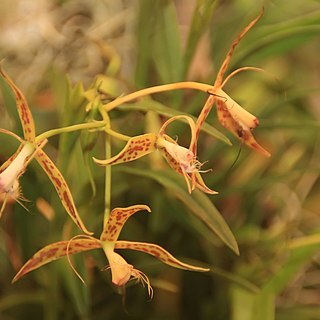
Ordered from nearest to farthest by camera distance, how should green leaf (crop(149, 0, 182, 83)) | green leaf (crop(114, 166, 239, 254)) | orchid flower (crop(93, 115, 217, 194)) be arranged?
orchid flower (crop(93, 115, 217, 194)), green leaf (crop(114, 166, 239, 254)), green leaf (crop(149, 0, 182, 83))

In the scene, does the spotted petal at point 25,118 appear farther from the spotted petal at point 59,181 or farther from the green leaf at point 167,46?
the green leaf at point 167,46

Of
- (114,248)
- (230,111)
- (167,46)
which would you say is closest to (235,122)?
(230,111)

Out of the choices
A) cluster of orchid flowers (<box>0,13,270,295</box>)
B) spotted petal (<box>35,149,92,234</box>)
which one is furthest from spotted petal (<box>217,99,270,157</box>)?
spotted petal (<box>35,149,92,234</box>)

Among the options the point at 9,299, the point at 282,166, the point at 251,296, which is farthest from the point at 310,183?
the point at 9,299

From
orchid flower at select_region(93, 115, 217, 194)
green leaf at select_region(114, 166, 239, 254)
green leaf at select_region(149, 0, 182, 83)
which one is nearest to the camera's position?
orchid flower at select_region(93, 115, 217, 194)

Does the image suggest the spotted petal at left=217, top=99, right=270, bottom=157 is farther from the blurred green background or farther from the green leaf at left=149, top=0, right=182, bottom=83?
the green leaf at left=149, top=0, right=182, bottom=83

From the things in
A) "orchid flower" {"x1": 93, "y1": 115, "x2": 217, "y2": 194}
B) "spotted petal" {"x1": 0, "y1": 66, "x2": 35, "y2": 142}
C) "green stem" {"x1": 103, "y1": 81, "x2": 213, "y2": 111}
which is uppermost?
"green stem" {"x1": 103, "y1": 81, "x2": 213, "y2": 111}
